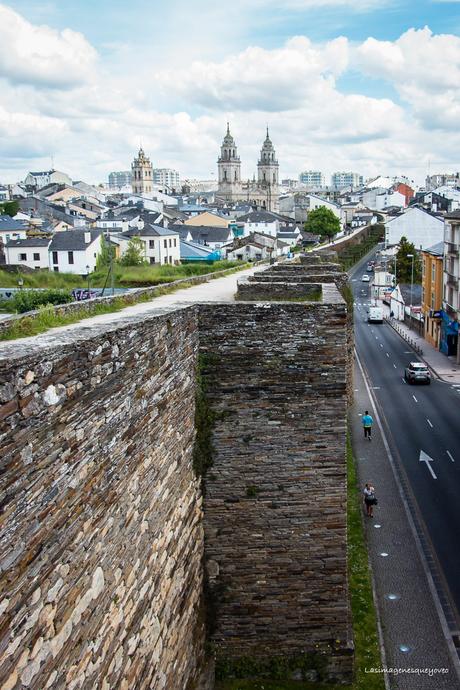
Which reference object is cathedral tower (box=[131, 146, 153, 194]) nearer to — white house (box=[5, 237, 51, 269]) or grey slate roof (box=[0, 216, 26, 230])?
grey slate roof (box=[0, 216, 26, 230])

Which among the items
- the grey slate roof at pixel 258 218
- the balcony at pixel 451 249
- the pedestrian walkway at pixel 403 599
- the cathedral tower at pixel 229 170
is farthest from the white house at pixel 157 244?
the cathedral tower at pixel 229 170

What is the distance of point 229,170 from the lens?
174m

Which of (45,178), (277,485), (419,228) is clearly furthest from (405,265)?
(45,178)

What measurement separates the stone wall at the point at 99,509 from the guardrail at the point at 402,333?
34.6 metres

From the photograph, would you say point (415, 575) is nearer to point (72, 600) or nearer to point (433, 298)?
point (72, 600)

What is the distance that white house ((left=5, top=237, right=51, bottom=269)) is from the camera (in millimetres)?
46156

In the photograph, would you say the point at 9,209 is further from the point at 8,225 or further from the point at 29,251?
the point at 29,251

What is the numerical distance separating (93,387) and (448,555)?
12035 millimetres

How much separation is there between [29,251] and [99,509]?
141 feet

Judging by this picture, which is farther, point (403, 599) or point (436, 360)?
point (436, 360)

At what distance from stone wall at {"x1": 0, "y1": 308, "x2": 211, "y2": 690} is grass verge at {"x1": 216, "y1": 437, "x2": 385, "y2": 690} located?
5.03ft

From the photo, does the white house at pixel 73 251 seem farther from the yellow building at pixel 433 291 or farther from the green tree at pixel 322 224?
the green tree at pixel 322 224

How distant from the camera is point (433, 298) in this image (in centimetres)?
4312

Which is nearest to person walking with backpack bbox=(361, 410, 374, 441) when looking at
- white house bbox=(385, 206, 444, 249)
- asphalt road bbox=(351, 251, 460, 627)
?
asphalt road bbox=(351, 251, 460, 627)
